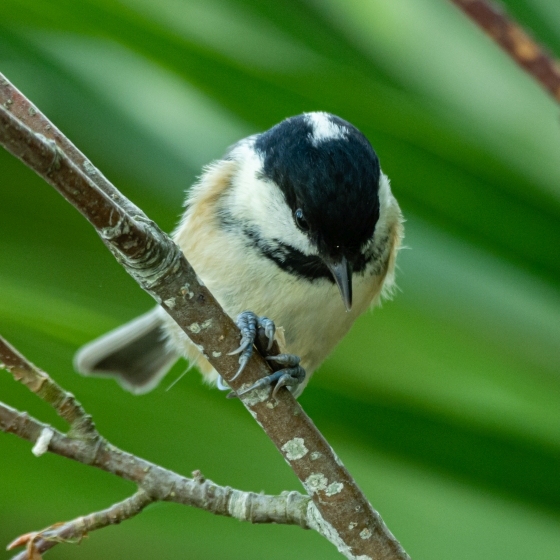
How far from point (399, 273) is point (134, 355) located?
28.0 inches

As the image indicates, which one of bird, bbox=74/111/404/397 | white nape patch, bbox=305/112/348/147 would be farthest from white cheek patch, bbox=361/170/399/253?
white nape patch, bbox=305/112/348/147

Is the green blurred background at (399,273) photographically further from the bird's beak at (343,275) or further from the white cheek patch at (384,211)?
the bird's beak at (343,275)

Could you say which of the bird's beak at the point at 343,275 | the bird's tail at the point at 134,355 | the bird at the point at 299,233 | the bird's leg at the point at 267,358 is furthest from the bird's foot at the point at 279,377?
the bird's tail at the point at 134,355

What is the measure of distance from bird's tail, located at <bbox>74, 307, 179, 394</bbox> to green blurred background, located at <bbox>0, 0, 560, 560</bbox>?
9.1 inches

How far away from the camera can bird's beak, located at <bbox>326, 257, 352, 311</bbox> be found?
51.0 inches

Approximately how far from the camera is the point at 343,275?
1311mm

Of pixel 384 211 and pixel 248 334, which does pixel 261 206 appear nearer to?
pixel 384 211

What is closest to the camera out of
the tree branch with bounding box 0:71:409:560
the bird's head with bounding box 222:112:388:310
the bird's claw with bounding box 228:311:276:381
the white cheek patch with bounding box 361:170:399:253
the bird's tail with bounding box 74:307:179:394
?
the tree branch with bounding box 0:71:409:560

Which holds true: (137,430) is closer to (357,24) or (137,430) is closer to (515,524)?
(515,524)

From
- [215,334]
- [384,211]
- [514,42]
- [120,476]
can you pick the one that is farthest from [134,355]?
[514,42]

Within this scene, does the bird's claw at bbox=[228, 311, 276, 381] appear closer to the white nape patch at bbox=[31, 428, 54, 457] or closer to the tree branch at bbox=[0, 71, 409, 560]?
the tree branch at bbox=[0, 71, 409, 560]

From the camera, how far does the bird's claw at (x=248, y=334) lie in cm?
87

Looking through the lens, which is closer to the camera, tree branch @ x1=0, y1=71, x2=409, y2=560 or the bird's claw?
tree branch @ x1=0, y1=71, x2=409, y2=560

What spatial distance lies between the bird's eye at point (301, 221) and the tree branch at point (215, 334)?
46 centimetres
